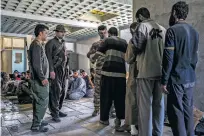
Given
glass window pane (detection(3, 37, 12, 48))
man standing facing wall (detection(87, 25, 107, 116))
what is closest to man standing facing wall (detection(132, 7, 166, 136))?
man standing facing wall (detection(87, 25, 107, 116))

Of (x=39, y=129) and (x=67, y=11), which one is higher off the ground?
(x=67, y=11)

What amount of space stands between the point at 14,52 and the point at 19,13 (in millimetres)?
6413

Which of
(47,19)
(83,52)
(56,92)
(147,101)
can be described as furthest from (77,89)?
(83,52)

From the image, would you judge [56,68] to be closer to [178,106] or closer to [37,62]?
[37,62]

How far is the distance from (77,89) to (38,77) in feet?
9.31

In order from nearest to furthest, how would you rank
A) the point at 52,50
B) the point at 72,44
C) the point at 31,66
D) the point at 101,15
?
1. the point at 31,66
2. the point at 52,50
3. the point at 101,15
4. the point at 72,44

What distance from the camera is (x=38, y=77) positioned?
2.69m

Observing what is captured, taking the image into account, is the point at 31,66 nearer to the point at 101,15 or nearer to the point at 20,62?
the point at 101,15

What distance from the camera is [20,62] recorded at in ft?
41.5

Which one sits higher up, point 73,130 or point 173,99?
point 173,99

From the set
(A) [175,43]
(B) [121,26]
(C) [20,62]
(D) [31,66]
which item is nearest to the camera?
(A) [175,43]

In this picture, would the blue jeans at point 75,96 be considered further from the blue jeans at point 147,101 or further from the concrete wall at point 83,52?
the concrete wall at point 83,52

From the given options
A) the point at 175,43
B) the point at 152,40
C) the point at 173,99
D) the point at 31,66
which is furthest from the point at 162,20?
the point at 31,66

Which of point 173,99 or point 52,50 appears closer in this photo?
point 173,99
